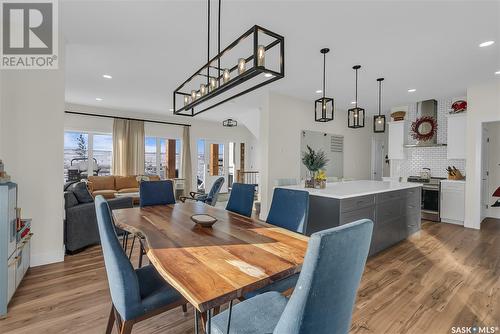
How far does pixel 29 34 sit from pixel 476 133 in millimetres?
6967

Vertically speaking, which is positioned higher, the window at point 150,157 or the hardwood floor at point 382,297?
the window at point 150,157

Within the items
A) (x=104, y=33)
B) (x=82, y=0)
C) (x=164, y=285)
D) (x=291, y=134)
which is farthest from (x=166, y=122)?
(x=164, y=285)

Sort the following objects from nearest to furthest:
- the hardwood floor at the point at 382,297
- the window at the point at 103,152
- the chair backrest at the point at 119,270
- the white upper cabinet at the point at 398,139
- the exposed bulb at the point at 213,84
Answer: the chair backrest at the point at 119,270
the hardwood floor at the point at 382,297
the exposed bulb at the point at 213,84
the white upper cabinet at the point at 398,139
the window at the point at 103,152

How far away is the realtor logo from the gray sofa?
1631 millimetres

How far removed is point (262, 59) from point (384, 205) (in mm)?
2842

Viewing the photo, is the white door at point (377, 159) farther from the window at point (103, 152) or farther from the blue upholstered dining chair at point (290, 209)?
the window at point (103, 152)

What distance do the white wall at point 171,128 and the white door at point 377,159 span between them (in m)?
4.24

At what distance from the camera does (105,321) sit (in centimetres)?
190

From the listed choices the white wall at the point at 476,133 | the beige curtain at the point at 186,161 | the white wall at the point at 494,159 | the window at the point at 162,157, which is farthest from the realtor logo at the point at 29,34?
the white wall at the point at 494,159

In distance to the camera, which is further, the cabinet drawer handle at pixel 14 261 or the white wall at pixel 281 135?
the white wall at pixel 281 135

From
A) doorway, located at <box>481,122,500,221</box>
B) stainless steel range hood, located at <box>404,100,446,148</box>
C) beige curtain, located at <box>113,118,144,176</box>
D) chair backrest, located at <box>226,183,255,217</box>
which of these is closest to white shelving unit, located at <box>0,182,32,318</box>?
chair backrest, located at <box>226,183,255,217</box>

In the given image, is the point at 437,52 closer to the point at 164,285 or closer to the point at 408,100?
the point at 408,100

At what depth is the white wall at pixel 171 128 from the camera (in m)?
6.71

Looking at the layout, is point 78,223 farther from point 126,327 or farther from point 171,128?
point 171,128
